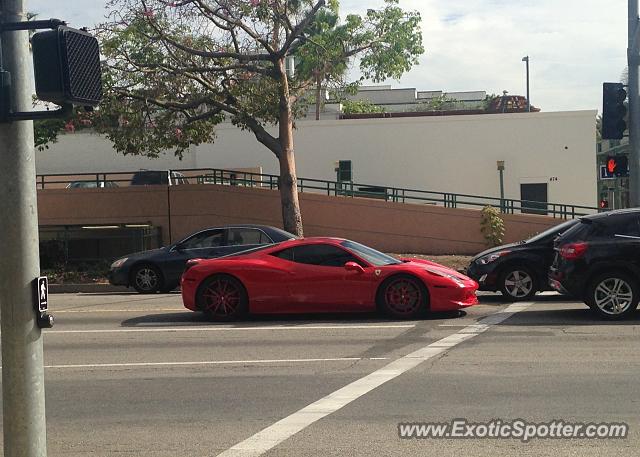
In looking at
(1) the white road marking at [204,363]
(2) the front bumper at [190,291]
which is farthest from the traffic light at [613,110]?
(1) the white road marking at [204,363]

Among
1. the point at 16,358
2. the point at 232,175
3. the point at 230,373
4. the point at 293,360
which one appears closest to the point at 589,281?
the point at 293,360

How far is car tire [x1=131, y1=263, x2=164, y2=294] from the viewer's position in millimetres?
18828

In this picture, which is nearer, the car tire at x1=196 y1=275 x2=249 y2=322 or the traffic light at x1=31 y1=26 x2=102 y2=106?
the traffic light at x1=31 y1=26 x2=102 y2=106

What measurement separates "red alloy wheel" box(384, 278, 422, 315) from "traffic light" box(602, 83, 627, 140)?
7.62 meters

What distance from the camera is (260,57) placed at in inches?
930

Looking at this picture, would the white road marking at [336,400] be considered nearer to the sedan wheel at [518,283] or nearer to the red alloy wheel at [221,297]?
the sedan wheel at [518,283]

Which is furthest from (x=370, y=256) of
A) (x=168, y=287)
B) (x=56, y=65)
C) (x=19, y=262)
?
(x=56, y=65)

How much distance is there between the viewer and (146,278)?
18922 mm

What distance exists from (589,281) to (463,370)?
4.21 metres

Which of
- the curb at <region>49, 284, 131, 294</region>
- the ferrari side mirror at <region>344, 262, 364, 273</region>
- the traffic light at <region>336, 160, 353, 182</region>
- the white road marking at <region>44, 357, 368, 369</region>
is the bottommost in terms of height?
the curb at <region>49, 284, 131, 294</region>

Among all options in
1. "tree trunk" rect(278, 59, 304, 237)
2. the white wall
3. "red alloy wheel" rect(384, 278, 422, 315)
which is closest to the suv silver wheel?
"red alloy wheel" rect(384, 278, 422, 315)

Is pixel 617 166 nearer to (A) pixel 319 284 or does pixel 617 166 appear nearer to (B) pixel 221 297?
(A) pixel 319 284

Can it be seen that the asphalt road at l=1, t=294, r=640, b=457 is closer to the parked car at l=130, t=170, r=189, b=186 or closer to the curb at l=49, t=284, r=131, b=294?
the curb at l=49, t=284, r=131, b=294

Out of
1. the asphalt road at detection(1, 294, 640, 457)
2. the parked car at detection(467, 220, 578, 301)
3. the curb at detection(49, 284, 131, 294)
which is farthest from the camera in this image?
the curb at detection(49, 284, 131, 294)
